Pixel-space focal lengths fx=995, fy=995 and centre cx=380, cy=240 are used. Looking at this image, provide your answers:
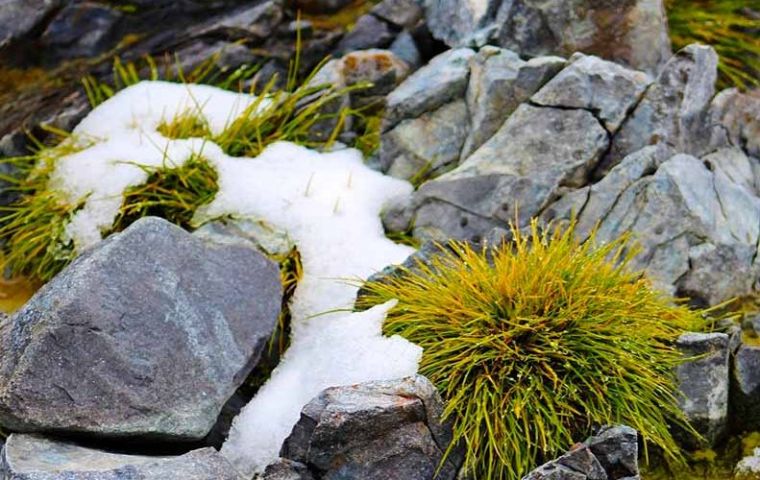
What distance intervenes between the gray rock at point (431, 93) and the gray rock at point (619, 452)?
3.15 m

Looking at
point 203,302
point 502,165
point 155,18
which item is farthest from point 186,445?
point 155,18

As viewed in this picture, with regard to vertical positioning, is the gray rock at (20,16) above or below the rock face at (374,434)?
above

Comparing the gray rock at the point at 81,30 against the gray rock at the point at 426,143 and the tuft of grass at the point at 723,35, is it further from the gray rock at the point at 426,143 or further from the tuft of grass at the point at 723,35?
the tuft of grass at the point at 723,35

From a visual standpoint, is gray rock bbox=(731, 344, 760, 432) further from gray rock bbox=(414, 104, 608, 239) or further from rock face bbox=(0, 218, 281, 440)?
rock face bbox=(0, 218, 281, 440)

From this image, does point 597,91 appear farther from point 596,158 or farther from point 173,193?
point 173,193

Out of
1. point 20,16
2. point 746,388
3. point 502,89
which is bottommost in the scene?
point 746,388

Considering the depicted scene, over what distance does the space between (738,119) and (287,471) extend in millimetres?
4317

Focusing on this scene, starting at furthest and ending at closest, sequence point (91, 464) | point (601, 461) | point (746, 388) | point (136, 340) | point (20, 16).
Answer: point (20, 16)
point (746, 388)
point (136, 340)
point (601, 461)
point (91, 464)

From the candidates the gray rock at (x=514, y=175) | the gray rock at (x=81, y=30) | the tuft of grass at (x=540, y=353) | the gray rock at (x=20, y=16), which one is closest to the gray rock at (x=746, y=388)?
the tuft of grass at (x=540, y=353)

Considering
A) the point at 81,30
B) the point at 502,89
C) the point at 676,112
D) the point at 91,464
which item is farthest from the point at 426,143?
the point at 91,464

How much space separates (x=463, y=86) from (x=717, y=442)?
3.03 meters

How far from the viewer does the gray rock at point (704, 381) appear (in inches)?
210

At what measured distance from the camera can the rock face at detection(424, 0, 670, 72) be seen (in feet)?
23.6

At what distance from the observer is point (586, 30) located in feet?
23.8
